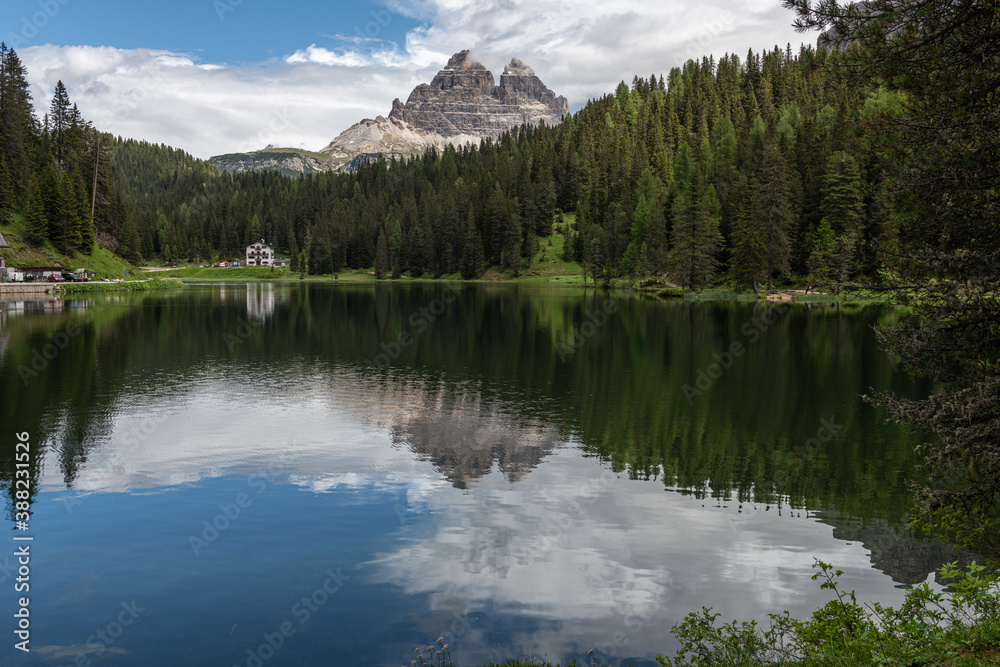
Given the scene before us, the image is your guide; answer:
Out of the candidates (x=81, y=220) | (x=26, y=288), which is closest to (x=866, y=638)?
(x=26, y=288)

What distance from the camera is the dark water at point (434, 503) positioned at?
12.0m

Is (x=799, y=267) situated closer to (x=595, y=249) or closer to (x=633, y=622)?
(x=595, y=249)

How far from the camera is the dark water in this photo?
12.0 m

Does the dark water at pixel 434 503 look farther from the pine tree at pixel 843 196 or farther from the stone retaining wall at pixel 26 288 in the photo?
the stone retaining wall at pixel 26 288

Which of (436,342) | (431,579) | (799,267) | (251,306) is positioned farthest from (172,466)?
(799,267)

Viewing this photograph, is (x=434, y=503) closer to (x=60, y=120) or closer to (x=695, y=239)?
(x=695, y=239)

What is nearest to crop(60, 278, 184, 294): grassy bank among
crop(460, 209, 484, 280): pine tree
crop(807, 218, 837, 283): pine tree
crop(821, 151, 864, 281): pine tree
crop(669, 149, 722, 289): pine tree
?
crop(460, 209, 484, 280): pine tree

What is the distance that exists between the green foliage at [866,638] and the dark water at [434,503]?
103 centimetres

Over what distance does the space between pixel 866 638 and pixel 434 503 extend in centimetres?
1180

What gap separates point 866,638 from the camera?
9023 mm

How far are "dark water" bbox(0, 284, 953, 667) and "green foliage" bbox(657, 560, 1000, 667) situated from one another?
1.03 meters

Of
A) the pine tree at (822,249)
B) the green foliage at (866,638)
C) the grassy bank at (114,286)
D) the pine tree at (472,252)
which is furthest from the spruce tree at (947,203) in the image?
the pine tree at (472,252)

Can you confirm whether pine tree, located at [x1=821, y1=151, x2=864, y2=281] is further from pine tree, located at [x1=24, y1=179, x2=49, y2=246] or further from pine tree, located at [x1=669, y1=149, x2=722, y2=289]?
pine tree, located at [x1=24, y1=179, x2=49, y2=246]

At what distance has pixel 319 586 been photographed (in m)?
13.3
